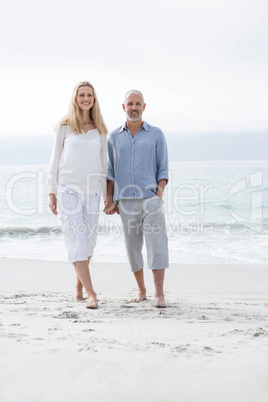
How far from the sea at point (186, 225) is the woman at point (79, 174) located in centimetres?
284

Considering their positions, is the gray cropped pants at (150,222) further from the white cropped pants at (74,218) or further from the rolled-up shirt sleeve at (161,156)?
the white cropped pants at (74,218)

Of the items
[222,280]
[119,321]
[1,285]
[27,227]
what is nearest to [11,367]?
[119,321]

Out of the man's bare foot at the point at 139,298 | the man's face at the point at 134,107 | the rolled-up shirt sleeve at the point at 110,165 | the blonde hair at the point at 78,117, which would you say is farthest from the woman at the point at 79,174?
the man's bare foot at the point at 139,298

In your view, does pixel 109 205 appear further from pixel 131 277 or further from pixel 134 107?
pixel 131 277

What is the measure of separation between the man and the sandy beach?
506 mm

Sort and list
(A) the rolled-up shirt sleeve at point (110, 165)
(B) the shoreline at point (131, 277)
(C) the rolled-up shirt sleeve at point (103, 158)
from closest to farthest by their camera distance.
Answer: (C) the rolled-up shirt sleeve at point (103, 158) → (A) the rolled-up shirt sleeve at point (110, 165) → (B) the shoreline at point (131, 277)

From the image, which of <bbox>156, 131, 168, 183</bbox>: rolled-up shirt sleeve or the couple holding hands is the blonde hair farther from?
<bbox>156, 131, 168, 183</bbox>: rolled-up shirt sleeve

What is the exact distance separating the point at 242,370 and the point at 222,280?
2.89 m

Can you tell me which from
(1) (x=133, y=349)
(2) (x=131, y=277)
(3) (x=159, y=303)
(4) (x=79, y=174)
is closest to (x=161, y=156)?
(4) (x=79, y=174)

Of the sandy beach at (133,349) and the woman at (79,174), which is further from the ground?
the woman at (79,174)

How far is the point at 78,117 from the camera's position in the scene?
3238 millimetres

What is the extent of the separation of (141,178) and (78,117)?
2.26 feet

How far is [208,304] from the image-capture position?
134 inches

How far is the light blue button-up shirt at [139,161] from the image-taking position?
3314 millimetres
